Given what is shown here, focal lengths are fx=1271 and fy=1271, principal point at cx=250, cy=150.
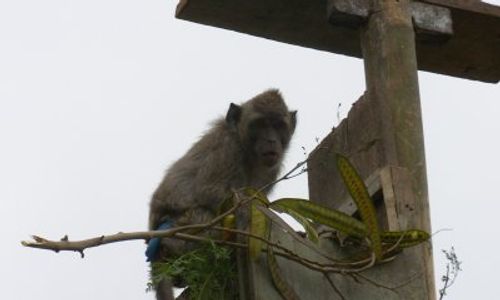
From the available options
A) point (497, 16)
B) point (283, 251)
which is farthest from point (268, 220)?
Answer: point (497, 16)

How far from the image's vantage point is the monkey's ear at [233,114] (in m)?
11.3

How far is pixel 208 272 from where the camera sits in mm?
7668

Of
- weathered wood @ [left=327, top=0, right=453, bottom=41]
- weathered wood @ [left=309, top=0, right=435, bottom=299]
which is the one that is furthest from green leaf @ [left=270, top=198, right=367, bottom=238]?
weathered wood @ [left=327, top=0, right=453, bottom=41]

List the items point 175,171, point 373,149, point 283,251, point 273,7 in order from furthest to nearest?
point 175,171, point 273,7, point 373,149, point 283,251

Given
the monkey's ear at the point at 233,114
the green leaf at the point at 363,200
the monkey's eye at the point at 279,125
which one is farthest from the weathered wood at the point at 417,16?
the monkey's ear at the point at 233,114

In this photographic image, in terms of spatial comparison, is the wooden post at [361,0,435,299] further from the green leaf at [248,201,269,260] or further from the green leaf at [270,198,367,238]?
the green leaf at [248,201,269,260]

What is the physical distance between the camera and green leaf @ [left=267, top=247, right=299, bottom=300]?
7297 mm

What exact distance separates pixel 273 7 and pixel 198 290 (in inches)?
95.8

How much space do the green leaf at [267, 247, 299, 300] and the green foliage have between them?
35 cm

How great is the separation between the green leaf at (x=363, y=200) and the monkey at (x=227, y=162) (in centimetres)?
293

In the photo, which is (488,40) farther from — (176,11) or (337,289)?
(337,289)

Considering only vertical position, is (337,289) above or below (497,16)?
below

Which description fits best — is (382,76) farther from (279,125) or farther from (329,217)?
(279,125)

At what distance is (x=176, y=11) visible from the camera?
9.17 metres
